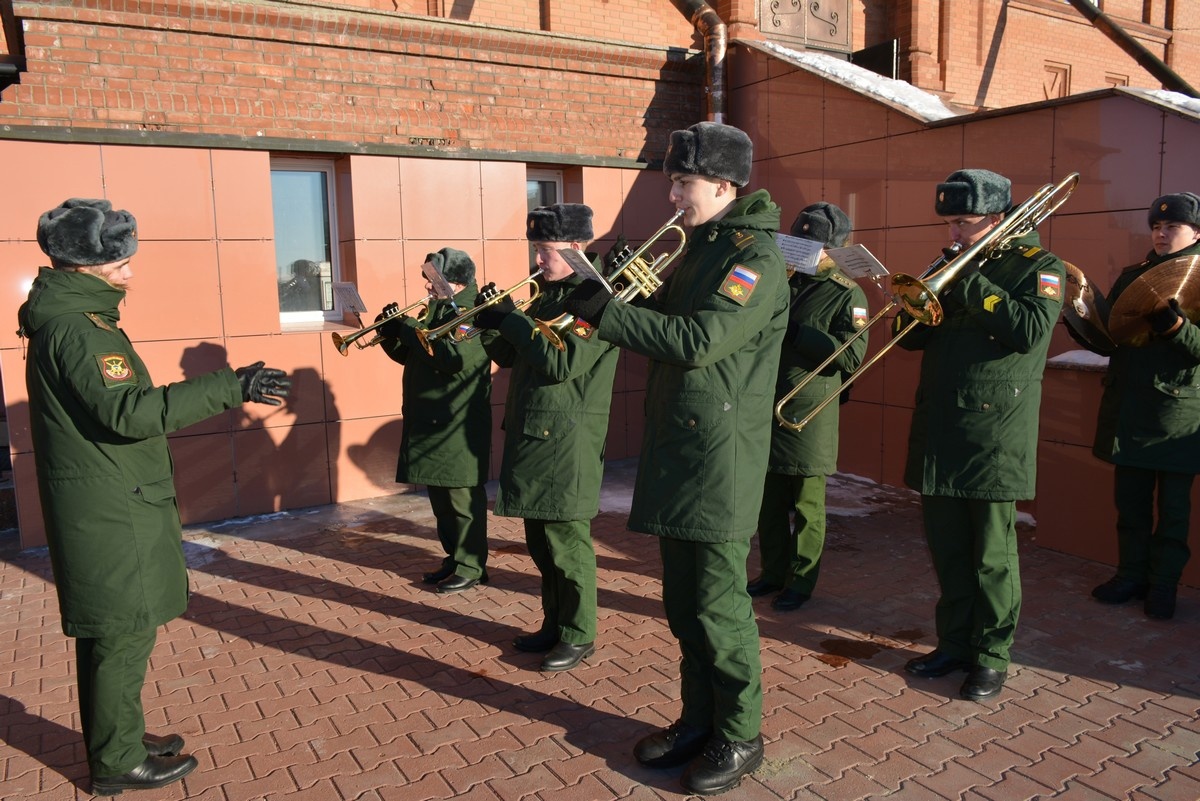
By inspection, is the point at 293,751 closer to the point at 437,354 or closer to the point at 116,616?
the point at 116,616

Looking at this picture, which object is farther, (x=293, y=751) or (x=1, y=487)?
(x=1, y=487)

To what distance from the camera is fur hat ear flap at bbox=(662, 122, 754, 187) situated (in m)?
3.10

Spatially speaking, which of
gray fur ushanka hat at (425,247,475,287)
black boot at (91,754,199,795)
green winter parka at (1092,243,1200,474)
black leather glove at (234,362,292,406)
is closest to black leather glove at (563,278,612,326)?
black leather glove at (234,362,292,406)

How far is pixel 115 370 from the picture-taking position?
3.12 m

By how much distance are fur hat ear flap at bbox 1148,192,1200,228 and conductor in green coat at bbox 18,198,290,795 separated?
170 inches

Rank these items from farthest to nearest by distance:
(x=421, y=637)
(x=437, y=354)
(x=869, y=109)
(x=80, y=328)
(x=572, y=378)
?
(x=869, y=109) → (x=437, y=354) → (x=421, y=637) → (x=572, y=378) → (x=80, y=328)

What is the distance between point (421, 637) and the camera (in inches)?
187

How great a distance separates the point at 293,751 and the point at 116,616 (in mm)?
892

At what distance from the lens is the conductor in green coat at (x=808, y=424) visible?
500 cm

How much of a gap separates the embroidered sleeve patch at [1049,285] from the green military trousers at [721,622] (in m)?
1.68

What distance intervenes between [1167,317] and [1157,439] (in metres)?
0.71

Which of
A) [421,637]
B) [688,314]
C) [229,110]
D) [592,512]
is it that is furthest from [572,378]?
[229,110]

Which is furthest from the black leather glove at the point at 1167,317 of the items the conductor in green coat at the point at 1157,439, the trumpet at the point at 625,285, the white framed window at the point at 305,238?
the white framed window at the point at 305,238

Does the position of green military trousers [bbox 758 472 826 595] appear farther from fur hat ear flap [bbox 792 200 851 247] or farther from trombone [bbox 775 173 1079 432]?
fur hat ear flap [bbox 792 200 851 247]
